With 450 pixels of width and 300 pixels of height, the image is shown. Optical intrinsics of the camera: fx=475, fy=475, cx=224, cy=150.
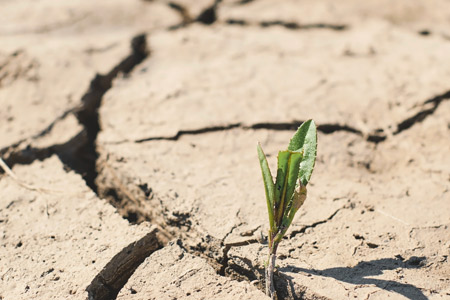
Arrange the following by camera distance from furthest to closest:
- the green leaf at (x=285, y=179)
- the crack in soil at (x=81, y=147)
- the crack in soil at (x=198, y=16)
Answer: the crack in soil at (x=198, y=16)
the crack in soil at (x=81, y=147)
the green leaf at (x=285, y=179)

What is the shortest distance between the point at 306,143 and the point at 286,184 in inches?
5.4

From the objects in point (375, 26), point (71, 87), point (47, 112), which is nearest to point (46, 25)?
point (71, 87)

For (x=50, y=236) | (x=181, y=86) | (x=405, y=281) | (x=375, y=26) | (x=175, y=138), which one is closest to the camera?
(x=405, y=281)

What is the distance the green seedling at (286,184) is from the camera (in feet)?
3.60

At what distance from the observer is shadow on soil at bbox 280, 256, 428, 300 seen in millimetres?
1159

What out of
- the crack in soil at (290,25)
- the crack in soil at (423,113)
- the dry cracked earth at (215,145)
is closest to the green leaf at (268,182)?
the dry cracked earth at (215,145)

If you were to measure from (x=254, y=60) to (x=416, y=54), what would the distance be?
2.54 feet

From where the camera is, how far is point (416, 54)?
7.46ft

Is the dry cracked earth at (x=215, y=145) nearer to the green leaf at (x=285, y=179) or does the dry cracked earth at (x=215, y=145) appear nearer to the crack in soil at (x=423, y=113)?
the crack in soil at (x=423, y=113)

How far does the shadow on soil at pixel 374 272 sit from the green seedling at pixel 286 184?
0.42ft

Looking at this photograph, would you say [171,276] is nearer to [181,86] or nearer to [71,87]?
[181,86]

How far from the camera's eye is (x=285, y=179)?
43.8 inches

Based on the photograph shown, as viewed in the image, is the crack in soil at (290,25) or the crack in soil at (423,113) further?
the crack in soil at (290,25)

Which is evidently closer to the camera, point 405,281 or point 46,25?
point 405,281
